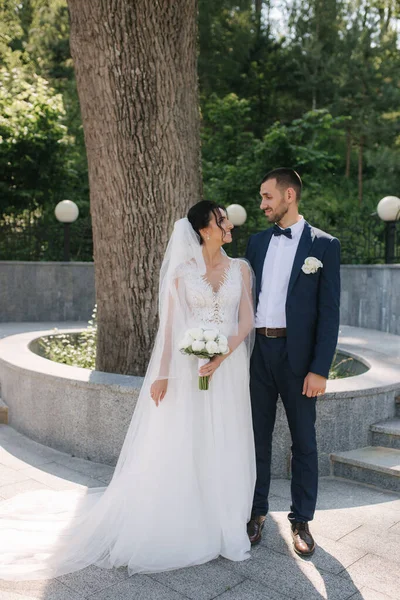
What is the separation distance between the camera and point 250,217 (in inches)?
726

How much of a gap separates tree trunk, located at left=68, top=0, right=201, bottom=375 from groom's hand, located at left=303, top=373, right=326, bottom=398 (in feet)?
8.01

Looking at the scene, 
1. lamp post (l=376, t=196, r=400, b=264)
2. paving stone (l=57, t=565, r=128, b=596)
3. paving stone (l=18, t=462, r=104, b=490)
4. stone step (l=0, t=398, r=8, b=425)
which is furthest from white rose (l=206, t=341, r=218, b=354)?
lamp post (l=376, t=196, r=400, b=264)

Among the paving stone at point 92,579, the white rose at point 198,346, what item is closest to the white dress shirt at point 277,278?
the white rose at point 198,346

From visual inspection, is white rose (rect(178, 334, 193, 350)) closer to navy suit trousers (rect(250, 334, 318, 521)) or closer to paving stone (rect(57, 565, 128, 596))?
navy suit trousers (rect(250, 334, 318, 521))

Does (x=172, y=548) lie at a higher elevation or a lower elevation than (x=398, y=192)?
lower

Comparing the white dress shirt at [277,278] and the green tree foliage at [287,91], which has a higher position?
the green tree foliage at [287,91]

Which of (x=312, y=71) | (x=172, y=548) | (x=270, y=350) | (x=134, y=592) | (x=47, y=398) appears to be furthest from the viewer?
(x=312, y=71)

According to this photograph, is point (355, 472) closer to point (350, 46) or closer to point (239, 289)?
point (239, 289)

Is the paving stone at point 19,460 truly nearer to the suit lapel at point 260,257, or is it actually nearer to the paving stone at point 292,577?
the paving stone at point 292,577

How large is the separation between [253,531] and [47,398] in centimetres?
250

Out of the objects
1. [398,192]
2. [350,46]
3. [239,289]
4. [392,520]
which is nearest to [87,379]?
[239,289]

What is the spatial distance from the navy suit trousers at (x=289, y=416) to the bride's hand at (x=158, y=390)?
1.77 ft

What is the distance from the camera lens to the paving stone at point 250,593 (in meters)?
2.91

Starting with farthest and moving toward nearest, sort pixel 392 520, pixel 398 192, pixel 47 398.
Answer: pixel 398 192 < pixel 47 398 < pixel 392 520
